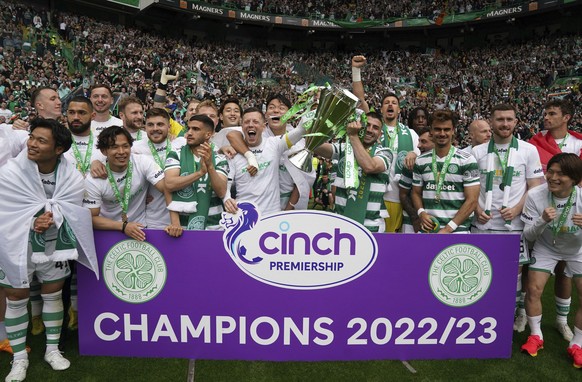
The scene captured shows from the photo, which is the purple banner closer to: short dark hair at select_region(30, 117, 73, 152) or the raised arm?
short dark hair at select_region(30, 117, 73, 152)

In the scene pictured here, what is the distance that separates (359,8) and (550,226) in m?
34.8

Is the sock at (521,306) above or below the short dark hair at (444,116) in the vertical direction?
below

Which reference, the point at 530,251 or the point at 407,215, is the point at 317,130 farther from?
the point at 530,251

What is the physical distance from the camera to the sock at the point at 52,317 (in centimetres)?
308

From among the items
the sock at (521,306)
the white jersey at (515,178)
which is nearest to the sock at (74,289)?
the white jersey at (515,178)

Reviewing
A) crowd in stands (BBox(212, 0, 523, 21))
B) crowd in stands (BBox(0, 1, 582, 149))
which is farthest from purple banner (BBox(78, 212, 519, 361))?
crowd in stands (BBox(212, 0, 523, 21))

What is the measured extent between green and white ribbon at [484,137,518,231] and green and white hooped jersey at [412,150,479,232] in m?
0.27

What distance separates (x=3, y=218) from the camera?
2.77m

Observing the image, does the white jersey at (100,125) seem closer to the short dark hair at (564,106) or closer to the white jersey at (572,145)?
the short dark hair at (564,106)

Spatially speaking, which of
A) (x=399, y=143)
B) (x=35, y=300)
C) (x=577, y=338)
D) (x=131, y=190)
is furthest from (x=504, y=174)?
(x=35, y=300)

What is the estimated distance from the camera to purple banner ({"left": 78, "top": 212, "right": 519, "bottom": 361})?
3.08 m

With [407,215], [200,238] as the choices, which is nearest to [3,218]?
[200,238]

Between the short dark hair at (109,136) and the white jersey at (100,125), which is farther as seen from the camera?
the white jersey at (100,125)

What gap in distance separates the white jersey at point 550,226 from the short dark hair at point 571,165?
6.9 inches
